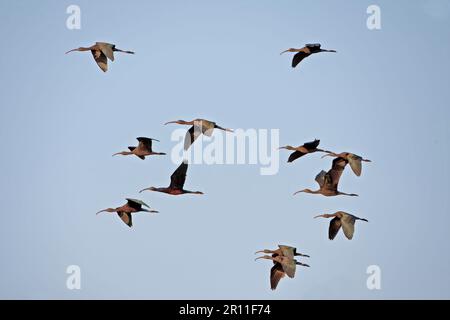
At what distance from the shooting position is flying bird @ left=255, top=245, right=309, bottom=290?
48.3 metres

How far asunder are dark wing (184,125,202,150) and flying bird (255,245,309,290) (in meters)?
4.44

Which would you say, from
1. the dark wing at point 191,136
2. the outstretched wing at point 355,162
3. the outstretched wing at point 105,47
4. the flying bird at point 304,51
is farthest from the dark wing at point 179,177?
the flying bird at point 304,51

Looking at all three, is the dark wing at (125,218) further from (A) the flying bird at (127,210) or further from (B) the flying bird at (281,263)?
(B) the flying bird at (281,263)

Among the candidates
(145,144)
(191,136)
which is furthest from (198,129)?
(145,144)

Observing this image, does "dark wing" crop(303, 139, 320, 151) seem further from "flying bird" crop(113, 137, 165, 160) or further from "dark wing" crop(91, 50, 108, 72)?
"dark wing" crop(91, 50, 108, 72)

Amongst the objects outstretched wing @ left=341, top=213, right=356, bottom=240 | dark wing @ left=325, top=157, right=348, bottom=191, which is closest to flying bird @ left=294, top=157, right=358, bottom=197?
dark wing @ left=325, top=157, right=348, bottom=191

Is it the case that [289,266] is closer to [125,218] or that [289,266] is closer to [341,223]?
[341,223]
